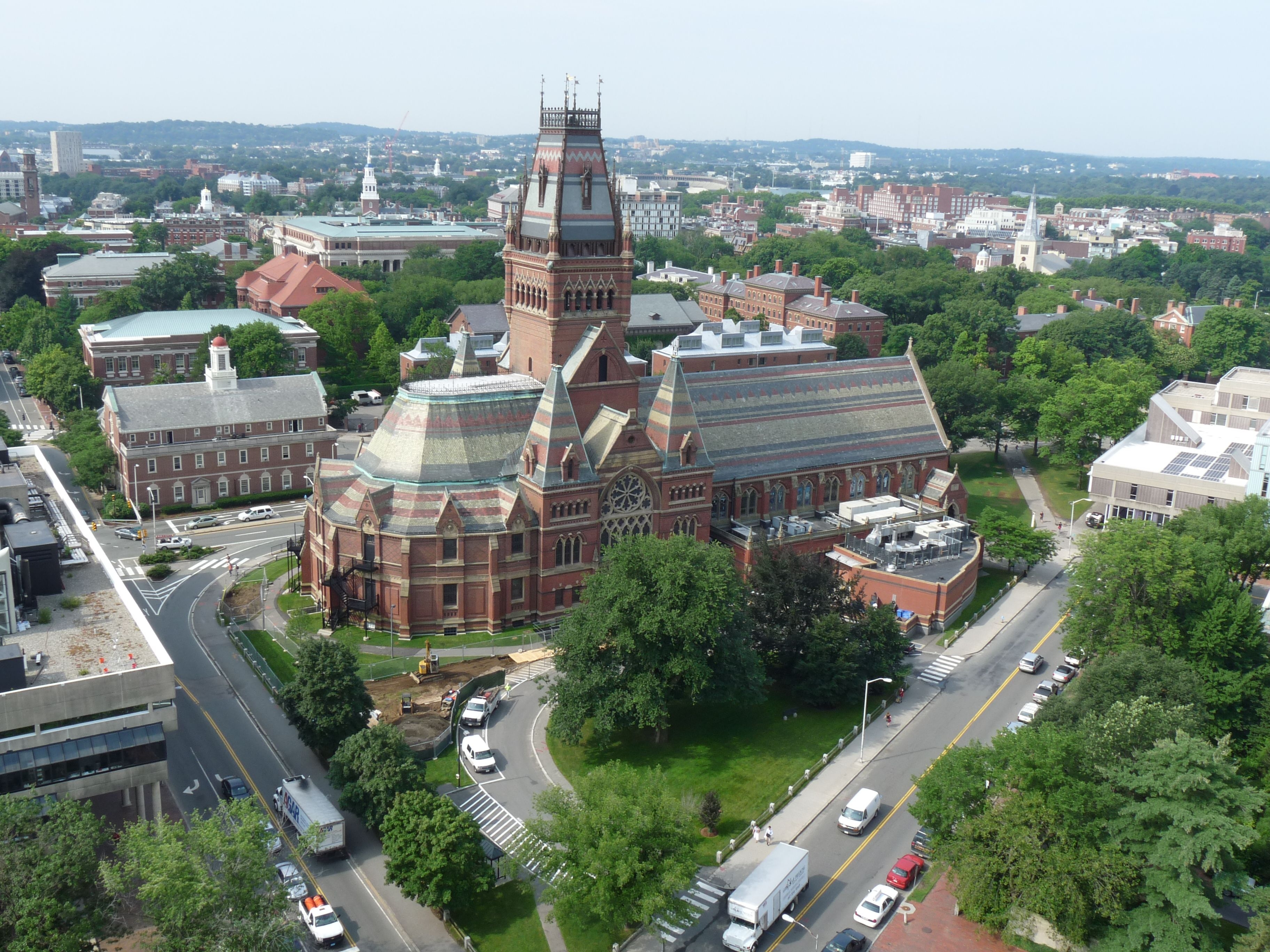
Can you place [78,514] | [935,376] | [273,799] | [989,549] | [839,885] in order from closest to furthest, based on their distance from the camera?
[839,885] → [273,799] → [78,514] → [989,549] → [935,376]

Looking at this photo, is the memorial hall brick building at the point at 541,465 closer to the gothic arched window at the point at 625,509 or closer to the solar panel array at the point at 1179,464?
the gothic arched window at the point at 625,509

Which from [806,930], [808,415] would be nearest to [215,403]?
[808,415]

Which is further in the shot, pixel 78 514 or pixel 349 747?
pixel 78 514

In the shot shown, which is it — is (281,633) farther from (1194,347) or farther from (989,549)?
(1194,347)

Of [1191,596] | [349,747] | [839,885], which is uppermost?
[1191,596]

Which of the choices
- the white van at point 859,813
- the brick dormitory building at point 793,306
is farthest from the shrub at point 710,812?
the brick dormitory building at point 793,306

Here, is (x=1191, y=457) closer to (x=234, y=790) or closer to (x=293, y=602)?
(x=293, y=602)

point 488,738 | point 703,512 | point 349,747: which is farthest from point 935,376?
point 349,747
